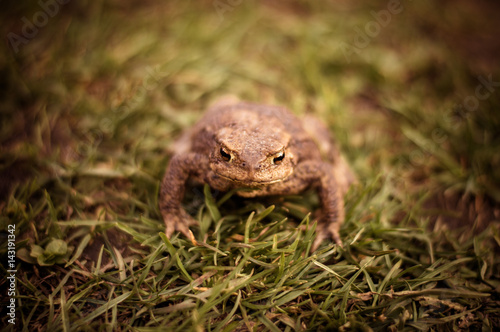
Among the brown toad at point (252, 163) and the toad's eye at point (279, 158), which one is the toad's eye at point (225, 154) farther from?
the toad's eye at point (279, 158)

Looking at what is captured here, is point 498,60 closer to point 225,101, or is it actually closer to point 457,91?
point 457,91

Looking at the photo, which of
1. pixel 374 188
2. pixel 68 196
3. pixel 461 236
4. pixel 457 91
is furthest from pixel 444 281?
pixel 68 196

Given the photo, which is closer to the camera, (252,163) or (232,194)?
(252,163)

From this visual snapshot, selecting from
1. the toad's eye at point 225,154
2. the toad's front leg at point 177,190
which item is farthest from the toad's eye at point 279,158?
the toad's front leg at point 177,190

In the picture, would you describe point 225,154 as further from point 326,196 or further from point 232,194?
point 326,196

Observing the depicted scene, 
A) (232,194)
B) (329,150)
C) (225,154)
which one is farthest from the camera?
(329,150)

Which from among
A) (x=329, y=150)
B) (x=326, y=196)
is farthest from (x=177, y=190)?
(x=329, y=150)
